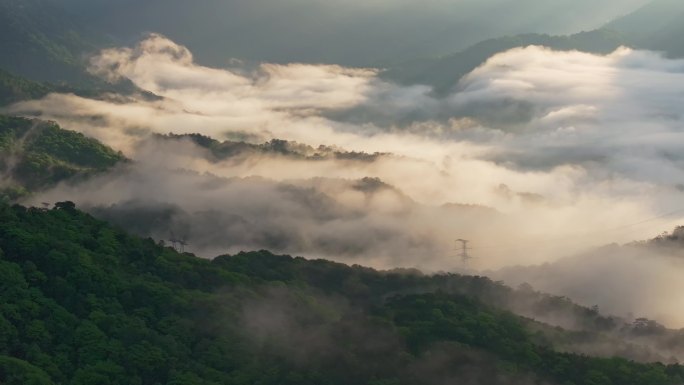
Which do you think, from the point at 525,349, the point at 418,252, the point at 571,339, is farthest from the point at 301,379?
the point at 418,252

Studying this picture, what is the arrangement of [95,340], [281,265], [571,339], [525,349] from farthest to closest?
[281,265] → [571,339] → [525,349] → [95,340]

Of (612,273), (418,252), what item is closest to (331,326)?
(612,273)

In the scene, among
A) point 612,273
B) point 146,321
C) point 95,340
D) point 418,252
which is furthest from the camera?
point 418,252

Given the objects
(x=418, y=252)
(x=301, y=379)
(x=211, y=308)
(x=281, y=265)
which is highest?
(x=418, y=252)

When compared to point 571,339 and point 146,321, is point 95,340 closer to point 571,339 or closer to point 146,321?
point 146,321

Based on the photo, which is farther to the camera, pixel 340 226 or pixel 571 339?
pixel 340 226

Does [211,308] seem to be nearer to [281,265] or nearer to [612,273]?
[281,265]

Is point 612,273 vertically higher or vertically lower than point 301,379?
higher
